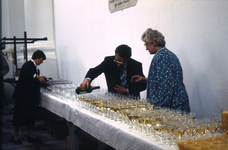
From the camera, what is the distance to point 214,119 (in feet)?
6.73

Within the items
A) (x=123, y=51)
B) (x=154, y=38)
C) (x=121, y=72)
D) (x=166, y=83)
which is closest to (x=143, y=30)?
(x=121, y=72)

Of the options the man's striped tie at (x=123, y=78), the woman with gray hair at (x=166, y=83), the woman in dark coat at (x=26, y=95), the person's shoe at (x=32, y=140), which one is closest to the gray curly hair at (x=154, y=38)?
the woman with gray hair at (x=166, y=83)

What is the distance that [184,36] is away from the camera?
13.0ft

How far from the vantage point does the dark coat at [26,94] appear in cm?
523

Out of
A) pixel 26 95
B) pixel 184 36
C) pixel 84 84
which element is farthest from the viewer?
pixel 26 95

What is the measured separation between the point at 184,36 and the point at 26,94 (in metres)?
3.15

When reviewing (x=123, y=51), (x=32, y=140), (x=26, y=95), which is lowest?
(x=32, y=140)

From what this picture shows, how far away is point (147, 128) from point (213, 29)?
1.93m

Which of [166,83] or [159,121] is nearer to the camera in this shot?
[159,121]

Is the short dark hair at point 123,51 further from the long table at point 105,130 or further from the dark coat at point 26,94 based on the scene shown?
the dark coat at point 26,94

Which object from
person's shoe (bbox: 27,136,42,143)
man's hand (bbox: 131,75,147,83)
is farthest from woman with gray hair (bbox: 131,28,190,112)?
person's shoe (bbox: 27,136,42,143)

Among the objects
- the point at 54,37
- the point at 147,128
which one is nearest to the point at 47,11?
the point at 54,37

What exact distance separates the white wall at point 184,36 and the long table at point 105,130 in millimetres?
1636

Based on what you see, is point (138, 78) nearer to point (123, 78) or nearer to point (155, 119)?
point (123, 78)
